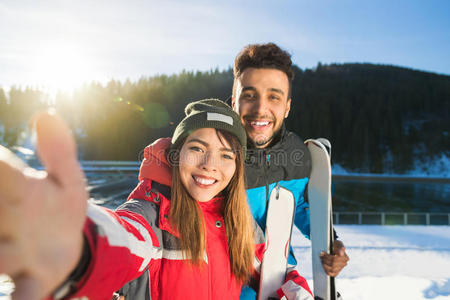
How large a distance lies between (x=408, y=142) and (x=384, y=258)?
74.5 metres

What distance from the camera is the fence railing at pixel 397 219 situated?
10.8 metres

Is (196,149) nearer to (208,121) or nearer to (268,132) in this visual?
(208,121)

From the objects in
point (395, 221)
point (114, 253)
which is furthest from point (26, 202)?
point (395, 221)

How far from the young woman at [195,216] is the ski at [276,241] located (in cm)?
11

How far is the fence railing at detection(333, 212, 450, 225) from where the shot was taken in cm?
1075

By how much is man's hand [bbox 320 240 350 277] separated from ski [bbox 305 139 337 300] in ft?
0.19

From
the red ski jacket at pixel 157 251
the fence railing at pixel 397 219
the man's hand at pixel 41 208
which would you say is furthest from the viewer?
the fence railing at pixel 397 219

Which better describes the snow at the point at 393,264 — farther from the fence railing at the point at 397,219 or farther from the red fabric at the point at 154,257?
the red fabric at the point at 154,257

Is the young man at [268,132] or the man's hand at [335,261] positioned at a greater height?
the young man at [268,132]

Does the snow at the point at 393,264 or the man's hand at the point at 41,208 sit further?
the snow at the point at 393,264

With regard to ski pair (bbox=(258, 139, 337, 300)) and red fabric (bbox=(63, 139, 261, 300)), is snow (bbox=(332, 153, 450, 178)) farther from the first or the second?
red fabric (bbox=(63, 139, 261, 300))

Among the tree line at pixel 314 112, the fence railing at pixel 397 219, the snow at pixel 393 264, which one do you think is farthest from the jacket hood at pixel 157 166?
the tree line at pixel 314 112

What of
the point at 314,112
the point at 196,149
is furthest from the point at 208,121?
the point at 314,112

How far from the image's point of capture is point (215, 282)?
148 cm
